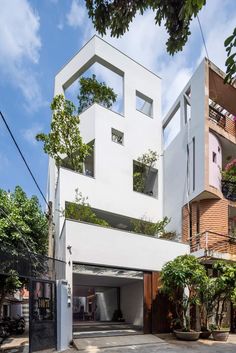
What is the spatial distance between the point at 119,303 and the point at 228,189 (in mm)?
9511

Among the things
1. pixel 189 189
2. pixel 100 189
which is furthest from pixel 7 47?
pixel 189 189

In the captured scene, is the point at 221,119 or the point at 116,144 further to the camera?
the point at 221,119

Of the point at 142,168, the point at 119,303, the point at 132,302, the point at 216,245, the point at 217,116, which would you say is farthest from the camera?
the point at 119,303

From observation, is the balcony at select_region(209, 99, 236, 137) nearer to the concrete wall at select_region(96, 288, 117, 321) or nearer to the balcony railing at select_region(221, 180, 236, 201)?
the balcony railing at select_region(221, 180, 236, 201)

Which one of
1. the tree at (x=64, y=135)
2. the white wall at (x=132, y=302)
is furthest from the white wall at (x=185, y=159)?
the tree at (x=64, y=135)

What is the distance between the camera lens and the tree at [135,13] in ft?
13.9

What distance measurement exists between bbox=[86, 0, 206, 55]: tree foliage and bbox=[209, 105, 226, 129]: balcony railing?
14.8m

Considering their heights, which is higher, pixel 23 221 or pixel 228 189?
pixel 228 189

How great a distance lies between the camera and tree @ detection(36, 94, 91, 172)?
688 inches

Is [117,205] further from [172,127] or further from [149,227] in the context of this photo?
[172,127]

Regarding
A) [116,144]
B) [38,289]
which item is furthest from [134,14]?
[116,144]

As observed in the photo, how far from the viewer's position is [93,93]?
19.6m

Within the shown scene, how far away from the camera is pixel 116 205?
17969 millimetres

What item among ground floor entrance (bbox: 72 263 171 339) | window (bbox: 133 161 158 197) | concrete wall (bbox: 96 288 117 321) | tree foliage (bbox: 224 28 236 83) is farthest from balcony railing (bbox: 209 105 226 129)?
tree foliage (bbox: 224 28 236 83)
